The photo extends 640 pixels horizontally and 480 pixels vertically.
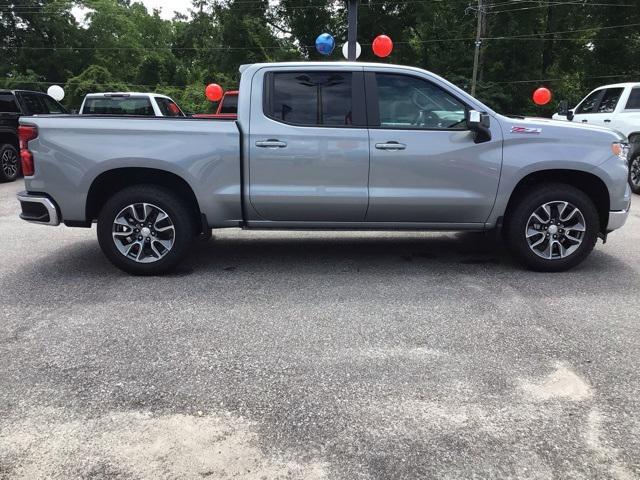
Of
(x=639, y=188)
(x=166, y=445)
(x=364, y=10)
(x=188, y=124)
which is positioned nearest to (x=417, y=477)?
(x=166, y=445)

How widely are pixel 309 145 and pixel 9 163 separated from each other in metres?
9.92

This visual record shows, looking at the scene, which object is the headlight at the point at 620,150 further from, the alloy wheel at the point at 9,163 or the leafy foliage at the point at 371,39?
the leafy foliage at the point at 371,39

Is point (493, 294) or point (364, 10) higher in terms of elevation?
point (364, 10)

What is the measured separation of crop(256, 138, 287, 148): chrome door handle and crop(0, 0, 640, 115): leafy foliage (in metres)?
30.7

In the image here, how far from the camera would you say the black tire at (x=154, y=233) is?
4.98 metres

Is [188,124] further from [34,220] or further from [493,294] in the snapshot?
[493,294]

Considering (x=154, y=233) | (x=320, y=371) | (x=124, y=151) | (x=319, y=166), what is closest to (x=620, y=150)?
(x=319, y=166)

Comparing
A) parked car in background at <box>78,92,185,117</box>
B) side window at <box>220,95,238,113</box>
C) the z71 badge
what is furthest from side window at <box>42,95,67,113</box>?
the z71 badge

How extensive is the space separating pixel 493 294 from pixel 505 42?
113ft

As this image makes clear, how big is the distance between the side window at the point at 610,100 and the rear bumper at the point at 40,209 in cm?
1064

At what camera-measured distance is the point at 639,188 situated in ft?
34.1

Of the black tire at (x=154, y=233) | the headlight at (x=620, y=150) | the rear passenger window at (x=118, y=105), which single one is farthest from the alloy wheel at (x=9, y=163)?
the headlight at (x=620, y=150)

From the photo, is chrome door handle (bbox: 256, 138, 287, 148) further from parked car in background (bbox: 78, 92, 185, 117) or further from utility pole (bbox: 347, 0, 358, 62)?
utility pole (bbox: 347, 0, 358, 62)

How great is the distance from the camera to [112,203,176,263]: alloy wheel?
5.02m
